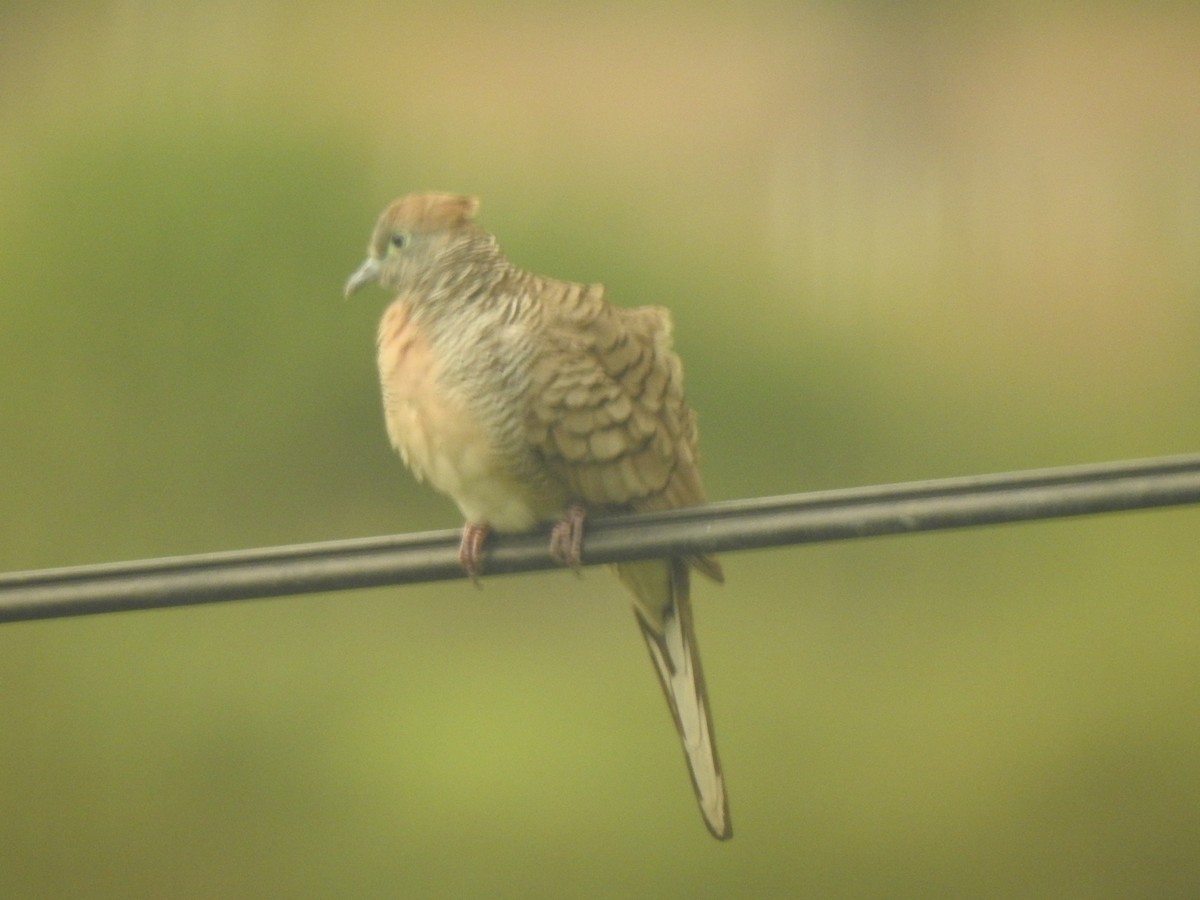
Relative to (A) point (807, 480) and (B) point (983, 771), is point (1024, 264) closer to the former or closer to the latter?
(A) point (807, 480)

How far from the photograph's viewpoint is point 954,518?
1345 millimetres

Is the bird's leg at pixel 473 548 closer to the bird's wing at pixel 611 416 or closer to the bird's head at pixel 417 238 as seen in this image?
the bird's wing at pixel 611 416

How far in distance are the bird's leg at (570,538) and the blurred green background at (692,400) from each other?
857 mm

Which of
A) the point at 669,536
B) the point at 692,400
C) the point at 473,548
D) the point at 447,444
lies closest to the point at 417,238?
the point at 447,444

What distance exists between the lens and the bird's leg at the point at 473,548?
5.38 feet

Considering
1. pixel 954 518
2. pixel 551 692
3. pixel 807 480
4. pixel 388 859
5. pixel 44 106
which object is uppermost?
pixel 44 106

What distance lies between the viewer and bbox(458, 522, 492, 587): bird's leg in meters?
1.64

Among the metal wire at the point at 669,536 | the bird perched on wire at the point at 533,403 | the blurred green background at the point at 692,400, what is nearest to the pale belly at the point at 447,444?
the bird perched on wire at the point at 533,403

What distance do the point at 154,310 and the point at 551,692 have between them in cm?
111

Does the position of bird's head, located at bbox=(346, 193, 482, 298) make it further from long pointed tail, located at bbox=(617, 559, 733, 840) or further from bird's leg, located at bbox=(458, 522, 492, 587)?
long pointed tail, located at bbox=(617, 559, 733, 840)

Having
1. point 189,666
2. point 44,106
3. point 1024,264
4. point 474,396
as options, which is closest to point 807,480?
point 1024,264

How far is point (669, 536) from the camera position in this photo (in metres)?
1.45

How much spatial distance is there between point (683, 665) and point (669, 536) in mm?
597

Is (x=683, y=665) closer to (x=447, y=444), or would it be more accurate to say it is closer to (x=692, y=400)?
(x=447, y=444)
